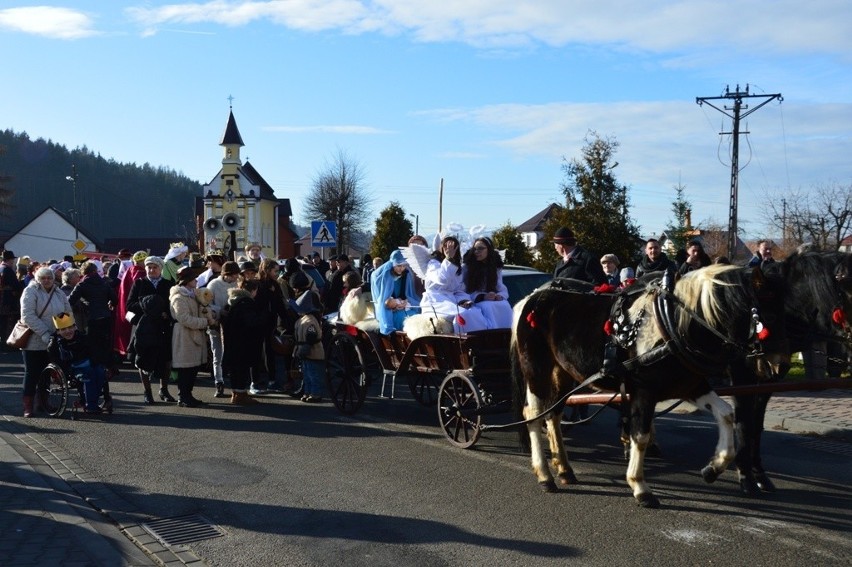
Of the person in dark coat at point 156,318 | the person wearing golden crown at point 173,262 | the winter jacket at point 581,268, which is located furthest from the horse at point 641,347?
the person wearing golden crown at point 173,262

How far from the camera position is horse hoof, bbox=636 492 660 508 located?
21.3ft

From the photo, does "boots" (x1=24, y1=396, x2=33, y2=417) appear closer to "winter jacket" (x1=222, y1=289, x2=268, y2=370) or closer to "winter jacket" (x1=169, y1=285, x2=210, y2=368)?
"winter jacket" (x1=169, y1=285, x2=210, y2=368)

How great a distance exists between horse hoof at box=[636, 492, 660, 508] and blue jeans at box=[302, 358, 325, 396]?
20.1 feet

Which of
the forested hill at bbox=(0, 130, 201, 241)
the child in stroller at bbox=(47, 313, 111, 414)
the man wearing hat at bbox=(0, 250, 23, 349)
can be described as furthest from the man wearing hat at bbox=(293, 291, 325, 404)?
the forested hill at bbox=(0, 130, 201, 241)

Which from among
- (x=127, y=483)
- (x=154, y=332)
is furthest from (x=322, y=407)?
(x=127, y=483)

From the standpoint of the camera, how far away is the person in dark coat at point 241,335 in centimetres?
1173

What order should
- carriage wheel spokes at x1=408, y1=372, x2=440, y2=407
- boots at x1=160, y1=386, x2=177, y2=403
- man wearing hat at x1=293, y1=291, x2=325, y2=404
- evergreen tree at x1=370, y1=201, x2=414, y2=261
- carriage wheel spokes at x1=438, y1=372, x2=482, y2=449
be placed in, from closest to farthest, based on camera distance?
1. carriage wheel spokes at x1=438, y1=372, x2=482, y2=449
2. carriage wheel spokes at x1=408, y1=372, x2=440, y2=407
3. man wearing hat at x1=293, y1=291, x2=325, y2=404
4. boots at x1=160, y1=386, x2=177, y2=403
5. evergreen tree at x1=370, y1=201, x2=414, y2=261

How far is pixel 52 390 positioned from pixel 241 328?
2403 millimetres

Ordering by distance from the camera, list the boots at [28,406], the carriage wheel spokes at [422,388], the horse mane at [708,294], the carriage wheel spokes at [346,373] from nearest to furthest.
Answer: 1. the horse mane at [708,294]
2. the carriage wheel spokes at [346,373]
3. the boots at [28,406]
4. the carriage wheel spokes at [422,388]

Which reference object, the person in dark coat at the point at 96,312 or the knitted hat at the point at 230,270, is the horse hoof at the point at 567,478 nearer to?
the person in dark coat at the point at 96,312

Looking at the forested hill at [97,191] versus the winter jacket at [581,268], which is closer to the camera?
the winter jacket at [581,268]

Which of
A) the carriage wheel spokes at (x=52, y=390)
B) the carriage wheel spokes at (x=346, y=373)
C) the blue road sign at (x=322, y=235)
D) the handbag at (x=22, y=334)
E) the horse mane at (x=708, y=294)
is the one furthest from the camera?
the blue road sign at (x=322, y=235)

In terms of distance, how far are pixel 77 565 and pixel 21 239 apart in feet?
287

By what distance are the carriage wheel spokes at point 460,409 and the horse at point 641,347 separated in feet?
2.58
